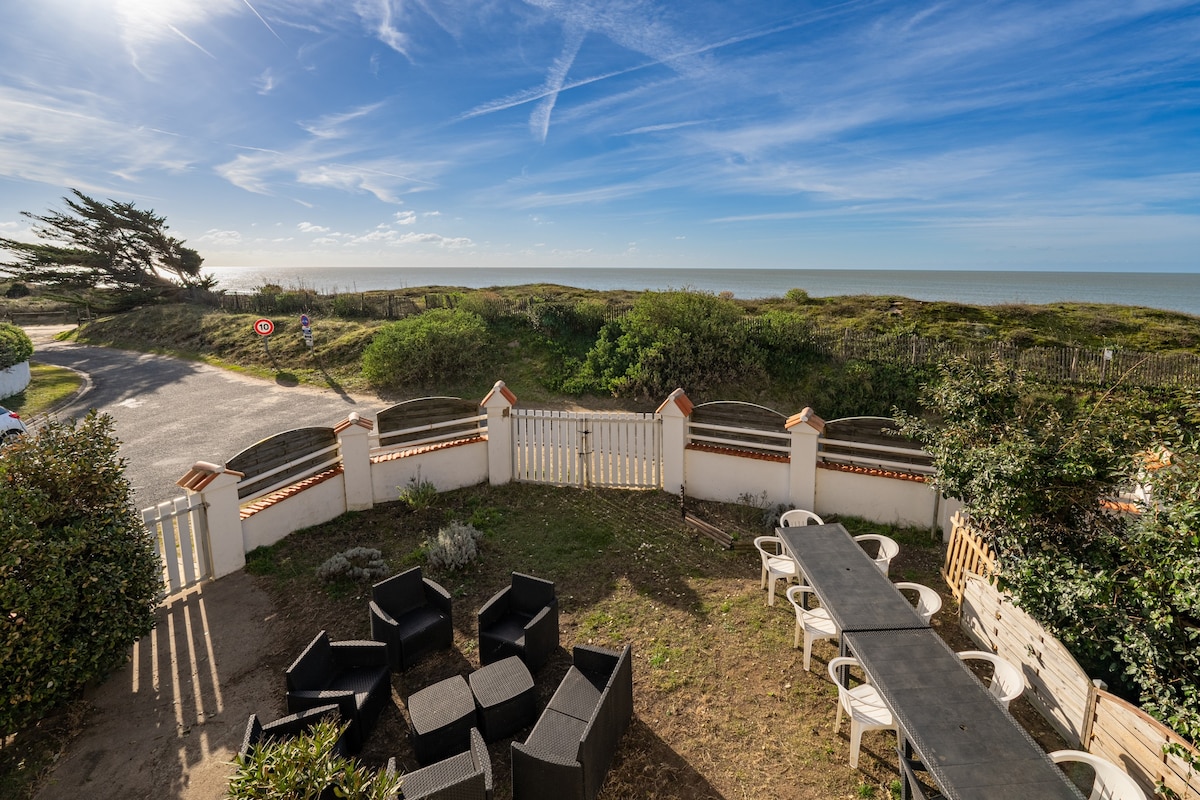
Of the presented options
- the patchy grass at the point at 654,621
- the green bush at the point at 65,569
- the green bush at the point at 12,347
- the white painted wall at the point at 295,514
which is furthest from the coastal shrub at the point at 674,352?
the green bush at the point at 12,347

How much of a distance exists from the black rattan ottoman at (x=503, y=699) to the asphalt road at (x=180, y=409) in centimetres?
811

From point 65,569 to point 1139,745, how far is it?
7981mm

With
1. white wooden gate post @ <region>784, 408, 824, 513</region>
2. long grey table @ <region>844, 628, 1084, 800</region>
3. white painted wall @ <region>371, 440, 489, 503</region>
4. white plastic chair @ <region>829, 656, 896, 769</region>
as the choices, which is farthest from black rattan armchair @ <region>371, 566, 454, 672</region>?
white wooden gate post @ <region>784, 408, 824, 513</region>

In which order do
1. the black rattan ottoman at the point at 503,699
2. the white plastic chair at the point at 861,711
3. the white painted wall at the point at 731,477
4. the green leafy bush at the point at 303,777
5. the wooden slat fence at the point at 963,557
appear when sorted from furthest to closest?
the white painted wall at the point at 731,477 → the wooden slat fence at the point at 963,557 → the black rattan ottoman at the point at 503,699 → the white plastic chair at the point at 861,711 → the green leafy bush at the point at 303,777

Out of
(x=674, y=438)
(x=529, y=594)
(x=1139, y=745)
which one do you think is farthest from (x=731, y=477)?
(x=1139, y=745)

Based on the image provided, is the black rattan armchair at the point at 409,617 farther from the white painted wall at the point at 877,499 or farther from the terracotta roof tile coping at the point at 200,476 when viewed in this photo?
the white painted wall at the point at 877,499

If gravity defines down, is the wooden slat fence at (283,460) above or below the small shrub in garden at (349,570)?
above

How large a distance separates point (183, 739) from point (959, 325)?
1129 inches

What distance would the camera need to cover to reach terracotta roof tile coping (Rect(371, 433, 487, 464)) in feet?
29.3

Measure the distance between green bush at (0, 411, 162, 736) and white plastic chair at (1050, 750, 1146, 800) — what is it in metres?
7.06

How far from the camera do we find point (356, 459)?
27.8 ft

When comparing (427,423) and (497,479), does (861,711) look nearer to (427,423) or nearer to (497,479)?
(497,479)

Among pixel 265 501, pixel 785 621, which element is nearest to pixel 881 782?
pixel 785 621

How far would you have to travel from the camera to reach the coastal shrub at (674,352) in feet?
55.9
